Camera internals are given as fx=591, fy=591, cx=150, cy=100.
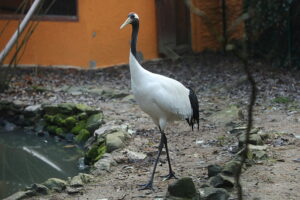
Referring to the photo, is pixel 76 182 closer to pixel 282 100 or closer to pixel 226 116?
pixel 226 116

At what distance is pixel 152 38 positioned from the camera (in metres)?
12.7

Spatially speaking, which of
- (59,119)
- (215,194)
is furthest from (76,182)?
(59,119)

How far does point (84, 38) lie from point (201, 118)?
4.17 m

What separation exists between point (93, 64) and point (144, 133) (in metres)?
4.21

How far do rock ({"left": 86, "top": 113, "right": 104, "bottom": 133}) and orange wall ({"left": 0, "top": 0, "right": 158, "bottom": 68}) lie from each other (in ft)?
9.96

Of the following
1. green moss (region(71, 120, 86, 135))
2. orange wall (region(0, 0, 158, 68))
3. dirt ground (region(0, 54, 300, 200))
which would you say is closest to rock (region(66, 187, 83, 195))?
dirt ground (region(0, 54, 300, 200))

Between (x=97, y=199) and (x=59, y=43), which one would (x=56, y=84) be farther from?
(x=97, y=199)

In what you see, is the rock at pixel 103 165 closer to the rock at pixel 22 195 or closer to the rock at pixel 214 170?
the rock at pixel 22 195

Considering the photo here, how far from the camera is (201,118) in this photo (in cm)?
850

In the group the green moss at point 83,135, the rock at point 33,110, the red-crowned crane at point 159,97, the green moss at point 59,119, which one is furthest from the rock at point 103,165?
the rock at point 33,110

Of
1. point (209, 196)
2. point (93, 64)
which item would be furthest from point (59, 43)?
point (209, 196)

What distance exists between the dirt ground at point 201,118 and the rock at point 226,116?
0.12 meters

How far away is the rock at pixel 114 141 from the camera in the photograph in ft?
24.1

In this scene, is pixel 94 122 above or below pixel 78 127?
above
